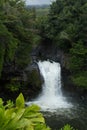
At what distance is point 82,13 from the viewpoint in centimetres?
3322

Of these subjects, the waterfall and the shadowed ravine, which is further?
the waterfall

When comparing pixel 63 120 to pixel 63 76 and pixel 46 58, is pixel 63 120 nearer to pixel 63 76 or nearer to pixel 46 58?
pixel 63 76

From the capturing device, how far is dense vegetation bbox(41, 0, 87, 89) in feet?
98.1

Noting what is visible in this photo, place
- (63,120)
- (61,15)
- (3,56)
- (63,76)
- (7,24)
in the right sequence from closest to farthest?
1. (63,120)
2. (3,56)
3. (7,24)
4. (63,76)
5. (61,15)

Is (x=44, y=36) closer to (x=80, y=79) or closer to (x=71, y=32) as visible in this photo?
(x=71, y=32)

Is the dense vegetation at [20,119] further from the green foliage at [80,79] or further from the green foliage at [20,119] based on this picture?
the green foliage at [80,79]

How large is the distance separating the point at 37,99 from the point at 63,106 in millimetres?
3154

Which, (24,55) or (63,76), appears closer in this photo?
(24,55)

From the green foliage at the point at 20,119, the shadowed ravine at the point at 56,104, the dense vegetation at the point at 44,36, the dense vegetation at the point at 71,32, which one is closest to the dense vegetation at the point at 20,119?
the green foliage at the point at 20,119

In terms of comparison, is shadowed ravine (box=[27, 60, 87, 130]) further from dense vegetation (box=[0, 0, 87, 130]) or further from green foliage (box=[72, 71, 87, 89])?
dense vegetation (box=[0, 0, 87, 130])

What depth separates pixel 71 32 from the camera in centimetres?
3228

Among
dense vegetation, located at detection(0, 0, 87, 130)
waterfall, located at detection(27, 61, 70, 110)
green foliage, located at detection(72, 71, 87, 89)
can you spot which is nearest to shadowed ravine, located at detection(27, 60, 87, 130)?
waterfall, located at detection(27, 61, 70, 110)

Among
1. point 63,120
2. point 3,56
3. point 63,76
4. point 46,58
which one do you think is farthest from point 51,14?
point 63,120

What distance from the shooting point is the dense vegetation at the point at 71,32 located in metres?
29.9
